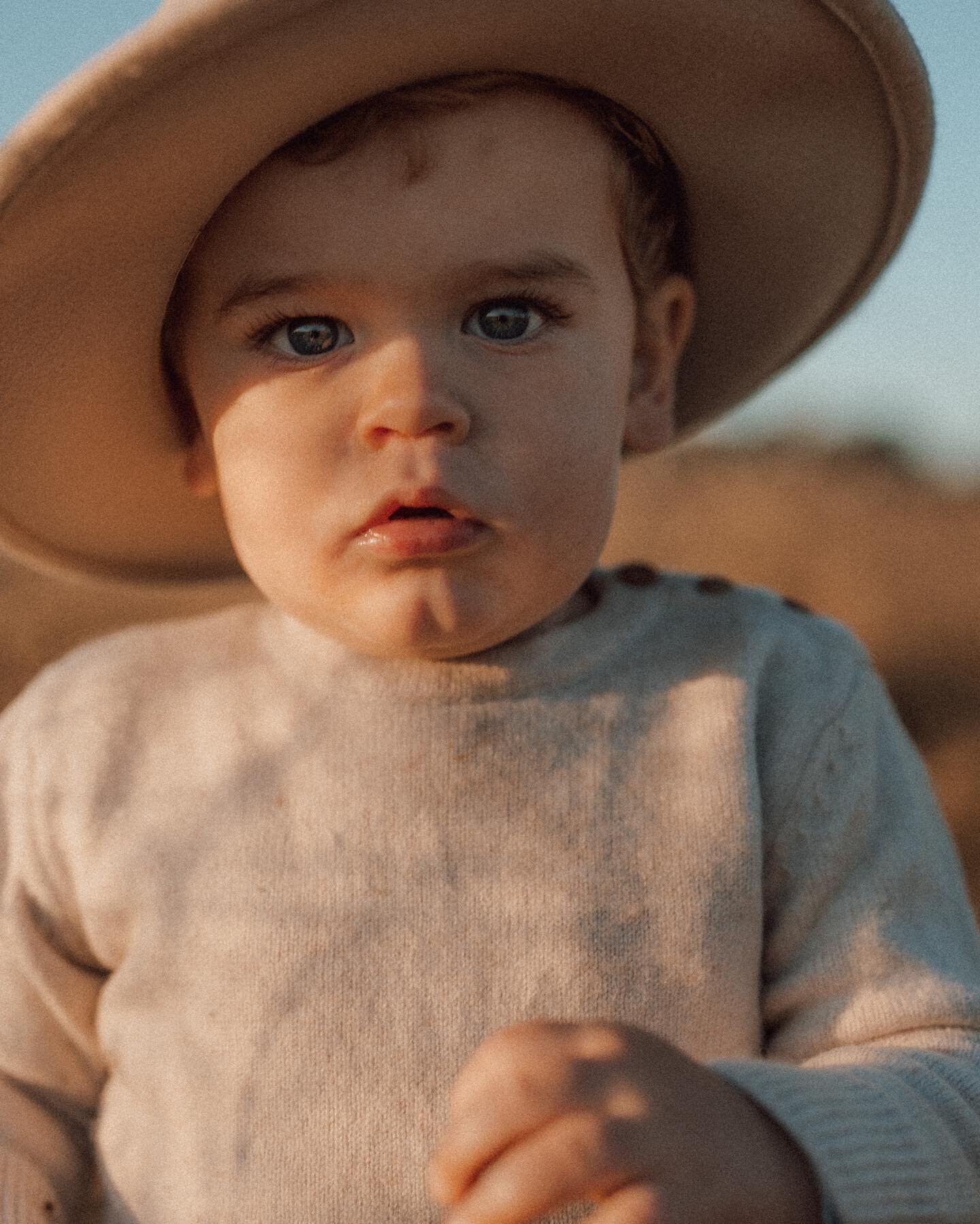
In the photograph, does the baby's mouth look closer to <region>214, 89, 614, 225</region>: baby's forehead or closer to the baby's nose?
the baby's nose

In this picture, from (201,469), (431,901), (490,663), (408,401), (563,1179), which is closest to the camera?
(563,1179)

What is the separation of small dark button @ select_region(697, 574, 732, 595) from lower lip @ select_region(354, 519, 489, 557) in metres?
0.42

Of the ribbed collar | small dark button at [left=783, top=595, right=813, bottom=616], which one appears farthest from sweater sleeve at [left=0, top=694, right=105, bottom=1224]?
small dark button at [left=783, top=595, right=813, bottom=616]

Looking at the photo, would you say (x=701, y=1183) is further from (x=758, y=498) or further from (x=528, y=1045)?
(x=758, y=498)

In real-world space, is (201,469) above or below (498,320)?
below

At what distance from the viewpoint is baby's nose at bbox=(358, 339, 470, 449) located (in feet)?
4.80

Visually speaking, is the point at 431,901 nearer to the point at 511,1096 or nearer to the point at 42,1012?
the point at 511,1096

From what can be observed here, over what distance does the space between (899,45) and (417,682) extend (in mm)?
858

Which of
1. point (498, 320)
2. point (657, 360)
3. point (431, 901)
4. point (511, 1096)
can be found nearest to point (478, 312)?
point (498, 320)

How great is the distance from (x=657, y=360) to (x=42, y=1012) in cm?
109

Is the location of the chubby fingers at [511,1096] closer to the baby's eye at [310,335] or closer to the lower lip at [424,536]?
the lower lip at [424,536]

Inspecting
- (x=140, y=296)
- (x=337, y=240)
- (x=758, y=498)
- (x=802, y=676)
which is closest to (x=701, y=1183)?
(x=802, y=676)

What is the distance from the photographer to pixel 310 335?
1.55 meters

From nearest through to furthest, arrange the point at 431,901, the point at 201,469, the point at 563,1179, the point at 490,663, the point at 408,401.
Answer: the point at 563,1179 → the point at 408,401 → the point at 431,901 → the point at 490,663 → the point at 201,469
